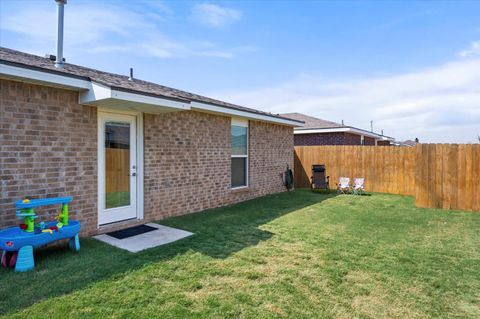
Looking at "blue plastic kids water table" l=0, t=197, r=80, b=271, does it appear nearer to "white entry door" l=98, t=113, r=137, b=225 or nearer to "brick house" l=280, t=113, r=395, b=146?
"white entry door" l=98, t=113, r=137, b=225

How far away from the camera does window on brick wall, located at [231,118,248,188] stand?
9.26 metres

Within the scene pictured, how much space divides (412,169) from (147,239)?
10.3 m

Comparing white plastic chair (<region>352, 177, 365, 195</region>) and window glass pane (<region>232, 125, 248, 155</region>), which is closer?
window glass pane (<region>232, 125, 248, 155</region>)

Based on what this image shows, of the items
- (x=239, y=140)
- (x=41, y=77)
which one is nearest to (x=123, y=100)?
(x=41, y=77)

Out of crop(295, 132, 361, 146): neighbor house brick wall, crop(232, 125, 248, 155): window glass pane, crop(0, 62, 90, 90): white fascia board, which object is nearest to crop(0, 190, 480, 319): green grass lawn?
crop(0, 62, 90, 90): white fascia board

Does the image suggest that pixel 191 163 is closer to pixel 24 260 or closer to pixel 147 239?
pixel 147 239

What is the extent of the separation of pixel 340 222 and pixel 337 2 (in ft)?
21.7

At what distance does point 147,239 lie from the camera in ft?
16.8

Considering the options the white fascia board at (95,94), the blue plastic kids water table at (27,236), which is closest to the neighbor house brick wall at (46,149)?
the white fascia board at (95,94)

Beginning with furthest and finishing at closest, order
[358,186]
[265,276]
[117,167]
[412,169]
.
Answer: [358,186]
[412,169]
[117,167]
[265,276]

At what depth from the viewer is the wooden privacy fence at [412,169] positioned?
8.20m

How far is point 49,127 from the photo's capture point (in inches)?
184

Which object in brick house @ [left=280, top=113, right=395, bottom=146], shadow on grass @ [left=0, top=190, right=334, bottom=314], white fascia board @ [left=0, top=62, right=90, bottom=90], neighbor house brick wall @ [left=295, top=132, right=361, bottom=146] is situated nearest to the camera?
shadow on grass @ [left=0, top=190, right=334, bottom=314]

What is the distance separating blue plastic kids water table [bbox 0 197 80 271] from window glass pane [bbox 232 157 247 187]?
5.50m
